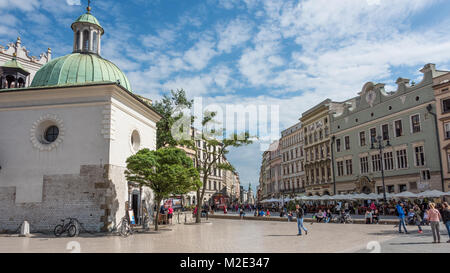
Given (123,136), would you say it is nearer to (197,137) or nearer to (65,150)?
(65,150)

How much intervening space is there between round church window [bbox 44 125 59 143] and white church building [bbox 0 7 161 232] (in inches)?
1.5

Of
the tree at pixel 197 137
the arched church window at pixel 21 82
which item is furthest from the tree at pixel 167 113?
the arched church window at pixel 21 82

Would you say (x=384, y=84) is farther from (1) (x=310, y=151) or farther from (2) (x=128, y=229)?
(2) (x=128, y=229)

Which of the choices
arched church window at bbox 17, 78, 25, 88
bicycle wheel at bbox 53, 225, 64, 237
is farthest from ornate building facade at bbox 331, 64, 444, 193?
arched church window at bbox 17, 78, 25, 88

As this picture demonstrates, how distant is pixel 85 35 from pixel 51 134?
25.5ft

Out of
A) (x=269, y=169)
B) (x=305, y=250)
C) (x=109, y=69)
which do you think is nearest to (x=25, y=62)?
(x=109, y=69)

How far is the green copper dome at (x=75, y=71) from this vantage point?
70.2ft

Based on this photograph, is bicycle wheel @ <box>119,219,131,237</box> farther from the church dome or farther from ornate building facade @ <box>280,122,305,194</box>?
ornate building facade @ <box>280,122,305,194</box>

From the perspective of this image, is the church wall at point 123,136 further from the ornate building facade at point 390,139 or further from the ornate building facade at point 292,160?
the ornate building facade at point 292,160

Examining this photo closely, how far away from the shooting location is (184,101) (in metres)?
38.0

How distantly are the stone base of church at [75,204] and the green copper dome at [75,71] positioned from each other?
18.3 ft

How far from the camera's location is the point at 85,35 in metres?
24.6

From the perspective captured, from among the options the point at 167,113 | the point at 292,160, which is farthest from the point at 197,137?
the point at 292,160
